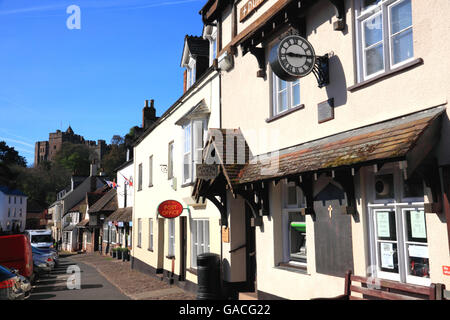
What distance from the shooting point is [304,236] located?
815 cm

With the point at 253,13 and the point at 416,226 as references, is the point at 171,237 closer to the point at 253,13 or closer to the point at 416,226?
the point at 253,13

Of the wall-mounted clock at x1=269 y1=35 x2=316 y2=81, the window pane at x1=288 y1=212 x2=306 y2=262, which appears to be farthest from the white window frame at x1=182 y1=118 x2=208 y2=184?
the wall-mounted clock at x1=269 y1=35 x2=316 y2=81

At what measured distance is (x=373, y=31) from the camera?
6.46 m

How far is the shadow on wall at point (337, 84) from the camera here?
684 centimetres

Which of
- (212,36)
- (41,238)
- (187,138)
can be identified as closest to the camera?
(212,36)

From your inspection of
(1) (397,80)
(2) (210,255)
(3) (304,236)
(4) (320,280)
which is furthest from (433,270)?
(2) (210,255)

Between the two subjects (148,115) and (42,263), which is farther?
(148,115)

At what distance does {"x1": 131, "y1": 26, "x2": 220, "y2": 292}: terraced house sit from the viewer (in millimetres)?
12531

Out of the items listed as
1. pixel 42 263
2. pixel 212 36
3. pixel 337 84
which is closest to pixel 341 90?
pixel 337 84

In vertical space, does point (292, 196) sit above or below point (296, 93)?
below

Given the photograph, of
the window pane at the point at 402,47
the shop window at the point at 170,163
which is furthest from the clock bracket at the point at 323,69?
the shop window at the point at 170,163

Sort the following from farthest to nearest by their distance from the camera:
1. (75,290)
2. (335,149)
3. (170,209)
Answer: (75,290), (170,209), (335,149)

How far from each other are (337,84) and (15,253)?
44.6 ft
